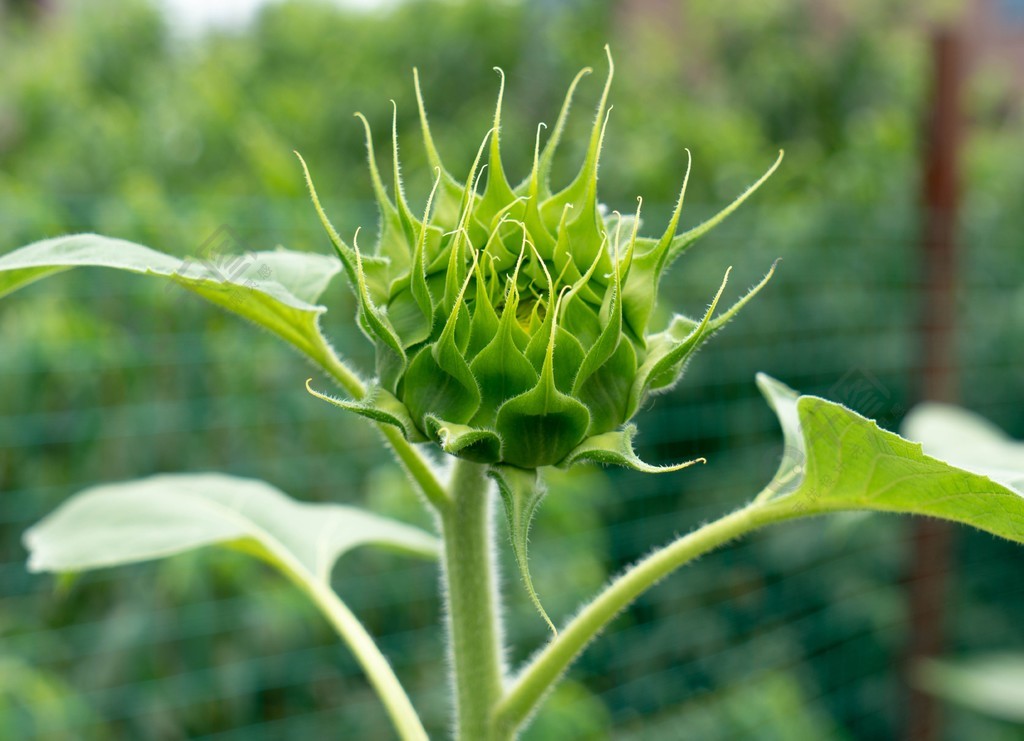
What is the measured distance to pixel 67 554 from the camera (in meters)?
0.49

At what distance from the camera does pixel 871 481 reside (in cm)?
35

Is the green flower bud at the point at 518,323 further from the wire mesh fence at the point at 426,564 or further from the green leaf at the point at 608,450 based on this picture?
the wire mesh fence at the point at 426,564

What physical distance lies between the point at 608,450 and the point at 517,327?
0.14ft

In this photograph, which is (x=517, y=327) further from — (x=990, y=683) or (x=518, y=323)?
(x=990, y=683)

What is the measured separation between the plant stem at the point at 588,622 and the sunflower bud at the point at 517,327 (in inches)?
2.3

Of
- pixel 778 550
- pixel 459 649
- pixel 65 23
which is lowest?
pixel 459 649

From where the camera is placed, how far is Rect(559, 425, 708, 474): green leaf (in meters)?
0.30

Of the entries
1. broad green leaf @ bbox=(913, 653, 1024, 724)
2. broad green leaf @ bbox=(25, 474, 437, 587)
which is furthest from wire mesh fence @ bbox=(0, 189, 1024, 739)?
broad green leaf @ bbox=(25, 474, 437, 587)

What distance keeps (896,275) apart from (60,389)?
166 centimetres

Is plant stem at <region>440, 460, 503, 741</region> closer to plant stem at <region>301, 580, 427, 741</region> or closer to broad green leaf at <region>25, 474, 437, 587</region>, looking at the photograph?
plant stem at <region>301, 580, 427, 741</region>

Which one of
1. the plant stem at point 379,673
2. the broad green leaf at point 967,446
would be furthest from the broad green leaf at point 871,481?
the plant stem at point 379,673

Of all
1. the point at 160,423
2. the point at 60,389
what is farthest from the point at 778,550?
the point at 60,389

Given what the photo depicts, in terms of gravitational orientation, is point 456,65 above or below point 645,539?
above

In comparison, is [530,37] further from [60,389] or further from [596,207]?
[596,207]
